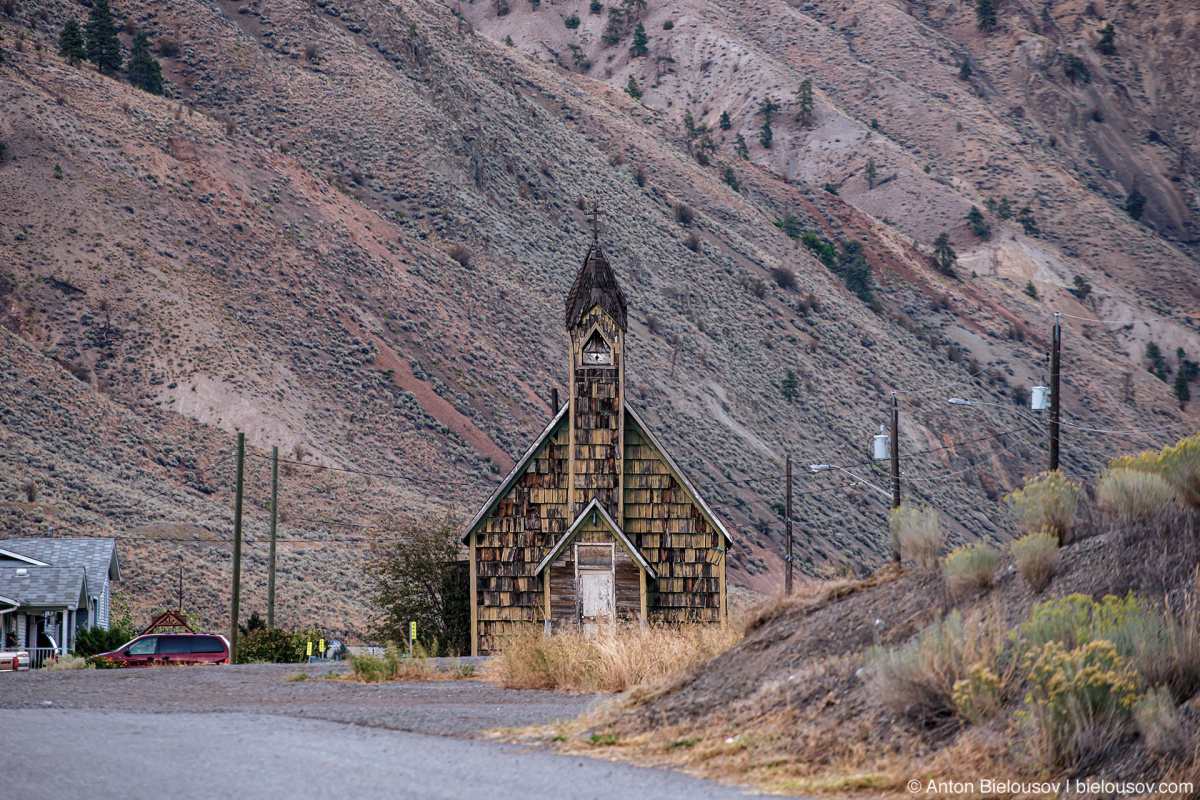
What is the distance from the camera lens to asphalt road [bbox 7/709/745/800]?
30.1 ft

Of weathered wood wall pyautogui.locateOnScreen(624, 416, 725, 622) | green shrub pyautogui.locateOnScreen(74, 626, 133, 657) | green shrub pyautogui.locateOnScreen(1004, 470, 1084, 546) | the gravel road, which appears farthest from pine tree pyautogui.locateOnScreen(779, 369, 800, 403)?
green shrub pyautogui.locateOnScreen(1004, 470, 1084, 546)

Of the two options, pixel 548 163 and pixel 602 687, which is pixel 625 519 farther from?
pixel 548 163

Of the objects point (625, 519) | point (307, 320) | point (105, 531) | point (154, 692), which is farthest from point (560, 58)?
point (154, 692)

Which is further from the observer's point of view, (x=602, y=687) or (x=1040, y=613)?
(x=602, y=687)

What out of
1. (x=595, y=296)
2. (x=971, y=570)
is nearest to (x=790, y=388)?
→ (x=595, y=296)

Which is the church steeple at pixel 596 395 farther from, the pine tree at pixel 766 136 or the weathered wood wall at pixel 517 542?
the pine tree at pixel 766 136

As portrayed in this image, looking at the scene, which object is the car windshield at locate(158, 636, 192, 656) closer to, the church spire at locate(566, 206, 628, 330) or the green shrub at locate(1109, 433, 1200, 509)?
the church spire at locate(566, 206, 628, 330)

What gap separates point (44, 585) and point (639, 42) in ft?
315

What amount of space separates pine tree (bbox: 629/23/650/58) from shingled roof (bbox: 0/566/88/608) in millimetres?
94769

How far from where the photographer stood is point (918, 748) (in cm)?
944

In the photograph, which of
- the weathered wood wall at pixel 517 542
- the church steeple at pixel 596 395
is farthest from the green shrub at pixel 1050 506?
the weathered wood wall at pixel 517 542

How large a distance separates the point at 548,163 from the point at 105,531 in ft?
150

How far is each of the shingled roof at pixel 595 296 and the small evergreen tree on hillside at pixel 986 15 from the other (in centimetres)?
11768

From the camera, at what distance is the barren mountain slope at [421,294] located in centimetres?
5303
